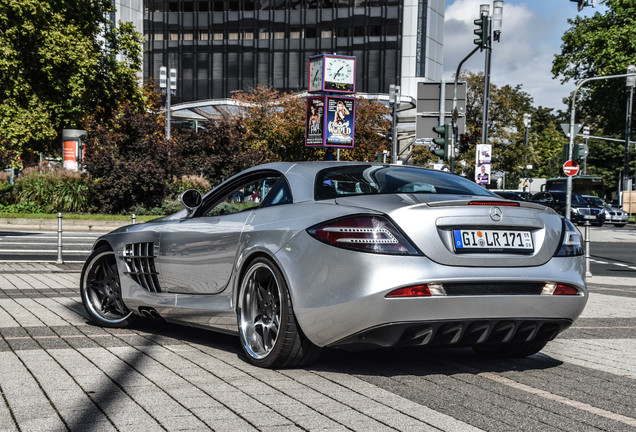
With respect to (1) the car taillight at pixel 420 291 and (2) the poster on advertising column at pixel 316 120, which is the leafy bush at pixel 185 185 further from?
(1) the car taillight at pixel 420 291

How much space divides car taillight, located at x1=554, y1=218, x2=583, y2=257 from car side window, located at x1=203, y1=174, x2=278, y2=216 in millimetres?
1928

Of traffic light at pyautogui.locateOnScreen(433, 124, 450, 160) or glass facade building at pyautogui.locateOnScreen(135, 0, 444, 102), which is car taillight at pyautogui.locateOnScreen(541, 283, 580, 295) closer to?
traffic light at pyautogui.locateOnScreen(433, 124, 450, 160)

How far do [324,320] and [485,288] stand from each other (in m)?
0.94

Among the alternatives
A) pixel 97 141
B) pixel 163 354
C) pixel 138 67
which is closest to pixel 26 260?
pixel 163 354

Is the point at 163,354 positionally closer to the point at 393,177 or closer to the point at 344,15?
the point at 393,177

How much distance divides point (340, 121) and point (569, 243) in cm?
A: 2563

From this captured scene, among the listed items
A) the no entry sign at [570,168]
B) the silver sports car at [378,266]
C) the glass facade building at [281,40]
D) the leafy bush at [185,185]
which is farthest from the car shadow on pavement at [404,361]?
the glass facade building at [281,40]

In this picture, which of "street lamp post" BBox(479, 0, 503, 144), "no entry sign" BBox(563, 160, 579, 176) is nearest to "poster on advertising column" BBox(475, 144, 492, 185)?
"street lamp post" BBox(479, 0, 503, 144)

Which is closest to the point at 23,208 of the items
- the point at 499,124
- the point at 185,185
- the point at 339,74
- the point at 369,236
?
the point at 185,185

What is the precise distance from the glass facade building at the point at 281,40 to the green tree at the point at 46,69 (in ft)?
96.9

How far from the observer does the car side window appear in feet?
18.7

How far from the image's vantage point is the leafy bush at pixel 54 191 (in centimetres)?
3097

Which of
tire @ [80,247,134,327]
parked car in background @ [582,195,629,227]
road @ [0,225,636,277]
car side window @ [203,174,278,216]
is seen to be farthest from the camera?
parked car in background @ [582,195,629,227]

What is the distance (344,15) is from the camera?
225ft
